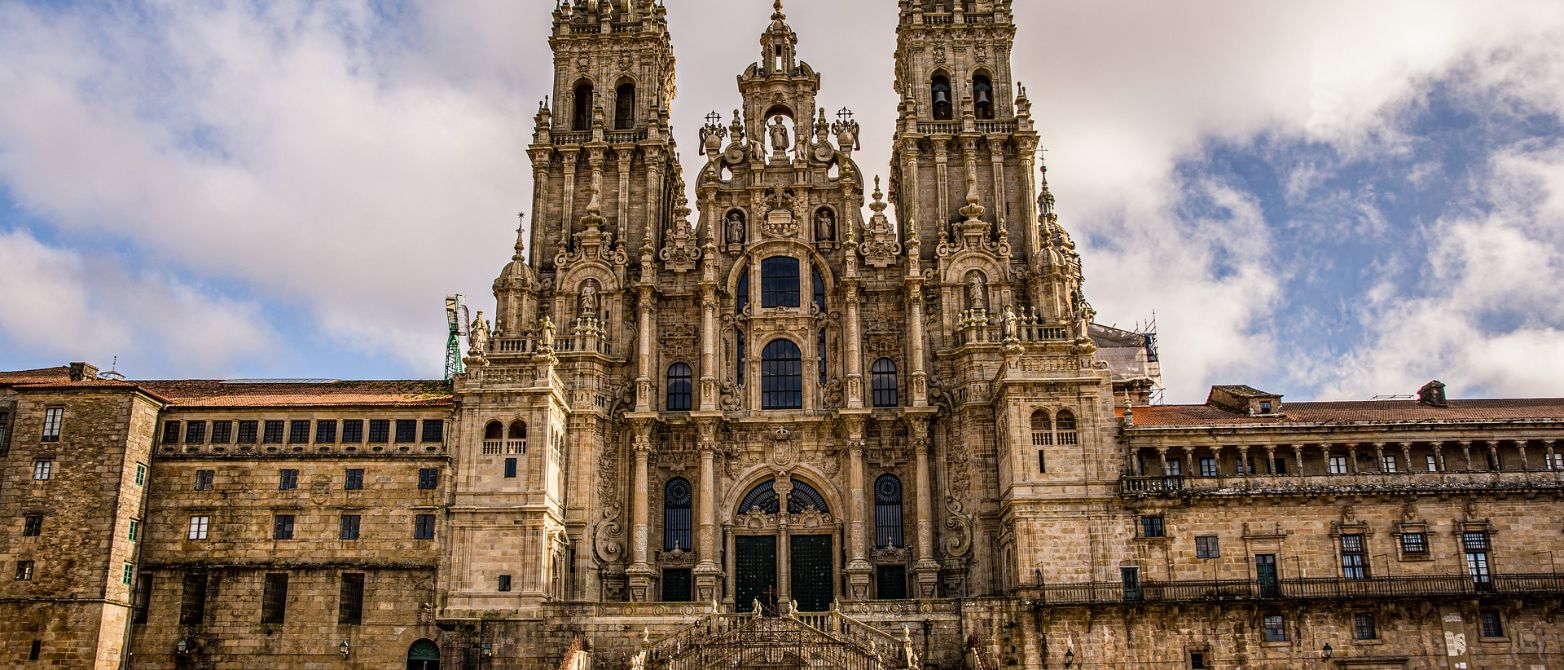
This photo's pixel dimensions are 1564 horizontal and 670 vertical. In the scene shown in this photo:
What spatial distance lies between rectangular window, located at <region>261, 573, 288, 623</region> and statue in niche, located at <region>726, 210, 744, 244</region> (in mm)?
23697

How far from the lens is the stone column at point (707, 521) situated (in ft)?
173

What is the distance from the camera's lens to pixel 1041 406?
50125 mm

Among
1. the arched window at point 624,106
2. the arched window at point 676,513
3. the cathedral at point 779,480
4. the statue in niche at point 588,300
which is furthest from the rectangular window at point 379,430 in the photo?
the arched window at point 624,106

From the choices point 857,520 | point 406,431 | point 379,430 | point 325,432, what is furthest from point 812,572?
point 325,432

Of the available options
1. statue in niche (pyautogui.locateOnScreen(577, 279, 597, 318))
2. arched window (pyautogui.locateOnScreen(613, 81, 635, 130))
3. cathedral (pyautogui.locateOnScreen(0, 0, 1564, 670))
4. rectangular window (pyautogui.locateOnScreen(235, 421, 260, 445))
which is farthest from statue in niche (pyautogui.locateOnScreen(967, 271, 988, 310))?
rectangular window (pyautogui.locateOnScreen(235, 421, 260, 445))

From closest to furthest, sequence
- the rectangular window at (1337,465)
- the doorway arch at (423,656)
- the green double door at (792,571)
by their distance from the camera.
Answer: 1. the doorway arch at (423,656)
2. the rectangular window at (1337,465)
3. the green double door at (792,571)

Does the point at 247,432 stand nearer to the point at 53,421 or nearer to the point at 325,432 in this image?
the point at 325,432

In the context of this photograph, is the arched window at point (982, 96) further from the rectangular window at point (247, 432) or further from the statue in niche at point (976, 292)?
the rectangular window at point (247, 432)

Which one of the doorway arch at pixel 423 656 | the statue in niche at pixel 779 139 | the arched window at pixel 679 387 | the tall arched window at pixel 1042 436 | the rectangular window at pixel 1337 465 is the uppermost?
the statue in niche at pixel 779 139

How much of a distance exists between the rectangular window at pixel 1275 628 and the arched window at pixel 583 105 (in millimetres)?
37279

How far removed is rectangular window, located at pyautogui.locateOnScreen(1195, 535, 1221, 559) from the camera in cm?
4803

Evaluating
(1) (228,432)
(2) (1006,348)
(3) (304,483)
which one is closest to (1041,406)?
(2) (1006,348)

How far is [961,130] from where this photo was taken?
60125mm

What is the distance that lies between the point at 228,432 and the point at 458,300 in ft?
77.6
